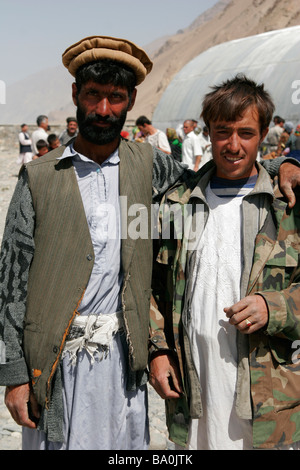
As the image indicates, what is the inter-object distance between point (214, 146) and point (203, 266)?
20.6 inches

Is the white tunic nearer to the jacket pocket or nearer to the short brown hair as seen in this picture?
the jacket pocket

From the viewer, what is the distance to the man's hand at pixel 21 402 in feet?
7.17

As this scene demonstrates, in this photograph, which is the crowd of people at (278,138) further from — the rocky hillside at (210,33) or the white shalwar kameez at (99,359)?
the rocky hillside at (210,33)

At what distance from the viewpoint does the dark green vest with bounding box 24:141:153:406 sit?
2158mm

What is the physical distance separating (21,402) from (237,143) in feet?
4.59

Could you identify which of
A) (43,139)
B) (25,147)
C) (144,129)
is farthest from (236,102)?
(25,147)

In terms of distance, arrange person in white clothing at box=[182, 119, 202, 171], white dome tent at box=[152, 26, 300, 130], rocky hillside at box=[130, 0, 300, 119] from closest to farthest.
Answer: person in white clothing at box=[182, 119, 202, 171] → white dome tent at box=[152, 26, 300, 130] → rocky hillside at box=[130, 0, 300, 119]

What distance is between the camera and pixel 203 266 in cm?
228

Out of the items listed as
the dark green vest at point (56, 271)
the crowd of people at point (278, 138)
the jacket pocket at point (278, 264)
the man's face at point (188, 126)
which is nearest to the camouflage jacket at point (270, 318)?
the jacket pocket at point (278, 264)

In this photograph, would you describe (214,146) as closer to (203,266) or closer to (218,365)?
(203,266)

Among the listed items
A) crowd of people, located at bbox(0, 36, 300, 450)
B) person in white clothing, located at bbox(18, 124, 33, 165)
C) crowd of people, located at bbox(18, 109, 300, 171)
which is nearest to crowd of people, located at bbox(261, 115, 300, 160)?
crowd of people, located at bbox(18, 109, 300, 171)
